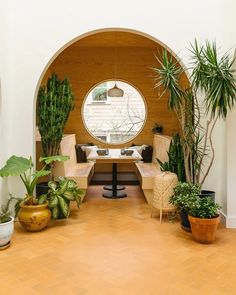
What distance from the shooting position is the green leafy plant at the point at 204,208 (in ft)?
11.5

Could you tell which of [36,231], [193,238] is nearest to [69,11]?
[36,231]

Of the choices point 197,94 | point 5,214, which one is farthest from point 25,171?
point 197,94

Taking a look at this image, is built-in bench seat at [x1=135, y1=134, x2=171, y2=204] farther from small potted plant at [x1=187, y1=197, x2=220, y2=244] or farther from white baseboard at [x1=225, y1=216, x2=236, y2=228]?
small potted plant at [x1=187, y1=197, x2=220, y2=244]

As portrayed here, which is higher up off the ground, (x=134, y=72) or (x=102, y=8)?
(x=102, y=8)

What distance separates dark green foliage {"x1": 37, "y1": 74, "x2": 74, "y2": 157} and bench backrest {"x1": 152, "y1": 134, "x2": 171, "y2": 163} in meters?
2.01

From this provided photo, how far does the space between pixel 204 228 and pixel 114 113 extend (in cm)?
495

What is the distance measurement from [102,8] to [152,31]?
807 mm

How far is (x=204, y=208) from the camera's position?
356cm

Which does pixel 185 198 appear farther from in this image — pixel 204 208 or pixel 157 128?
pixel 157 128

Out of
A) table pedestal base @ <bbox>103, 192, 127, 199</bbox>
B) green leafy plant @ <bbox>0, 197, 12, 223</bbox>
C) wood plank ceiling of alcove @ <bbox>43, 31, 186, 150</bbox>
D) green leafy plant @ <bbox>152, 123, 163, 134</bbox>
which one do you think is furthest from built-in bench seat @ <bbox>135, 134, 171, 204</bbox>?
green leafy plant @ <bbox>0, 197, 12, 223</bbox>

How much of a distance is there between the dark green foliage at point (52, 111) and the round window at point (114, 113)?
9.67 ft

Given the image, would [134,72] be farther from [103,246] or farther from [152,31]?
[103,246]

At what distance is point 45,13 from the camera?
4.30 m

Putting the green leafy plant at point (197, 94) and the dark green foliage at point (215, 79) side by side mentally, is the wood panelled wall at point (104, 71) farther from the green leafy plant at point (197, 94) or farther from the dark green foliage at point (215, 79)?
the dark green foliage at point (215, 79)
